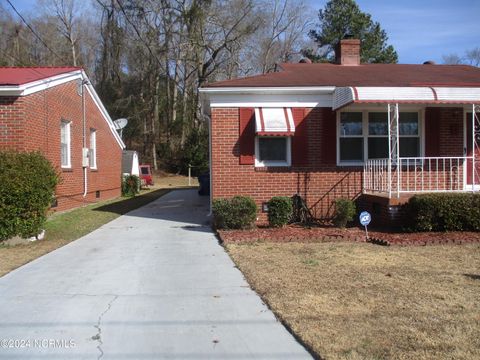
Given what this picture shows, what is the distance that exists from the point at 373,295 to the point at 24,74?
41.2ft

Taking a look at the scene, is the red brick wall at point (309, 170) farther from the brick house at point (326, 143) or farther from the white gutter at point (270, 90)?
the white gutter at point (270, 90)

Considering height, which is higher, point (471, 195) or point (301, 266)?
point (471, 195)

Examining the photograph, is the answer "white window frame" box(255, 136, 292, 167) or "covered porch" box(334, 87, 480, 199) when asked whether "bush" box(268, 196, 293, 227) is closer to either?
"white window frame" box(255, 136, 292, 167)

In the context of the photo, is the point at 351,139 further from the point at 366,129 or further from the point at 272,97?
the point at 272,97

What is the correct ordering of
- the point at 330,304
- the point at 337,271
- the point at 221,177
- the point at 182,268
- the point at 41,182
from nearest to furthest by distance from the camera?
the point at 330,304
the point at 337,271
the point at 182,268
the point at 41,182
the point at 221,177

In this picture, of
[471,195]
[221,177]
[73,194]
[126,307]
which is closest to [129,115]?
[73,194]

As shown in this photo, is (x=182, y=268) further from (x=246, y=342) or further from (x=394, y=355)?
(x=394, y=355)

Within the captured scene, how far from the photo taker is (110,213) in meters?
16.2

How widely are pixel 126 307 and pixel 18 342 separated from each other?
1353mm

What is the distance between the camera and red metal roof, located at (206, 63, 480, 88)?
1246 centimetres

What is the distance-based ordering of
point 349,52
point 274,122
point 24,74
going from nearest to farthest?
point 274,122 → point 24,74 → point 349,52

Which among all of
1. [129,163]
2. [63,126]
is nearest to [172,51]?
[129,163]

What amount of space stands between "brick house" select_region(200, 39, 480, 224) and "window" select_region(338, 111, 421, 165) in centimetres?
3

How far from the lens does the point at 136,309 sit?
5.77 m
